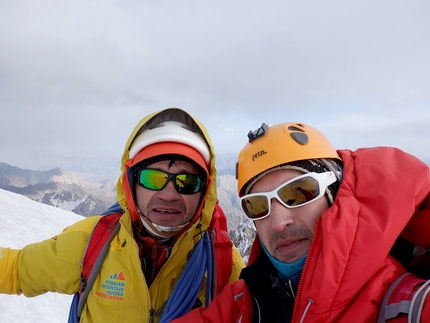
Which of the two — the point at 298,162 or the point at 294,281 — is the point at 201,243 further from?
the point at 298,162

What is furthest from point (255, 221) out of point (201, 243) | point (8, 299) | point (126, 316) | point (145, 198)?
point (8, 299)

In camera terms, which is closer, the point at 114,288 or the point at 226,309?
the point at 226,309

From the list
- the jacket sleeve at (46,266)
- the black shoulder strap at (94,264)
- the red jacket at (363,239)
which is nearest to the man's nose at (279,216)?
the red jacket at (363,239)

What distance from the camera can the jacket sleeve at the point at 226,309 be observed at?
2.52 metres

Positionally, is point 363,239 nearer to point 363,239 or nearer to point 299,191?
point 363,239

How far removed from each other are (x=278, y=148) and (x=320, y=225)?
859 mm

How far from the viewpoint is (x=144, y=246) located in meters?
3.37

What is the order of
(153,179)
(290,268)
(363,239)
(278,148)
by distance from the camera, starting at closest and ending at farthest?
(363,239)
(290,268)
(278,148)
(153,179)

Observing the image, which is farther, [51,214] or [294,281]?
[51,214]

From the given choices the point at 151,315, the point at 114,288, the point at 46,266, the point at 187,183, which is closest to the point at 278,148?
the point at 187,183

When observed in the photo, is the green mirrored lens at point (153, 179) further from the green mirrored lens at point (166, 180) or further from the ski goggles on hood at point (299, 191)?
the ski goggles on hood at point (299, 191)

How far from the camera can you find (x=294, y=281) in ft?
7.43

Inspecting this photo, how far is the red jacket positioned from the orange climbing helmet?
521 millimetres

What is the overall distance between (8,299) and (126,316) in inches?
313
